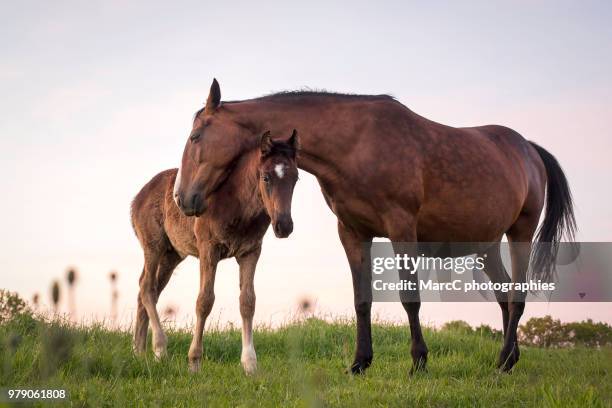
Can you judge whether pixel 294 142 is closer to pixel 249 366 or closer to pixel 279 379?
pixel 279 379

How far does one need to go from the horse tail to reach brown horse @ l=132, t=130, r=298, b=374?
4684 millimetres

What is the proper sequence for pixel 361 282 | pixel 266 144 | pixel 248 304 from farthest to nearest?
1. pixel 361 282
2. pixel 248 304
3. pixel 266 144

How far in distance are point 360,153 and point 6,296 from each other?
614cm

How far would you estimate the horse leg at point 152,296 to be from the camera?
31.5 feet

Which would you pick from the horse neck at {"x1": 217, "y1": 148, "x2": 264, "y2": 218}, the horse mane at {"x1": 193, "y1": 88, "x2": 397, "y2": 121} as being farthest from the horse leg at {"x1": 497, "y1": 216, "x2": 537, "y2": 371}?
the horse neck at {"x1": 217, "y1": 148, "x2": 264, "y2": 218}

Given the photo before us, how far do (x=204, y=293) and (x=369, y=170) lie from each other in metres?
2.50

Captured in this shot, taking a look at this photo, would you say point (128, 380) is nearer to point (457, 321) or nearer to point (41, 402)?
point (41, 402)

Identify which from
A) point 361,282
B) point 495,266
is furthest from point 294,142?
point 495,266

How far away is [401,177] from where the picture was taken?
7922mm

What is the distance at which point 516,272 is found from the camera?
33.0 ft

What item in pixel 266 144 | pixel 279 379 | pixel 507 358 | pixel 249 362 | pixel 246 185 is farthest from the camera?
pixel 507 358

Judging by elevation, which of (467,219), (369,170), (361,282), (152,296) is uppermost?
(369,170)

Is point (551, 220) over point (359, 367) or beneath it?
over

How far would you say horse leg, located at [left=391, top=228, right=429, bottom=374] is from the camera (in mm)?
7812
